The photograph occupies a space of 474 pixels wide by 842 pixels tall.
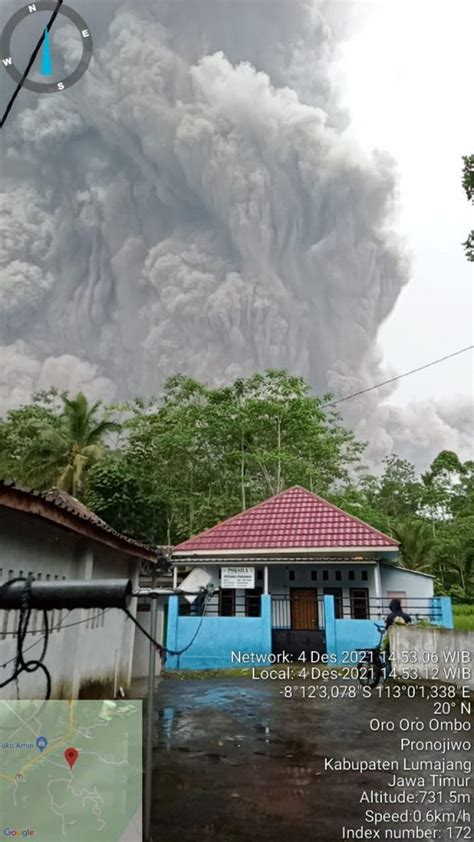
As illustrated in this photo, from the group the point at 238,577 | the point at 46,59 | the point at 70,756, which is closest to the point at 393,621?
the point at 238,577

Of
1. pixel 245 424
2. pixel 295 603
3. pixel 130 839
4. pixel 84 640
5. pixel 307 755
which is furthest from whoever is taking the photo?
pixel 245 424

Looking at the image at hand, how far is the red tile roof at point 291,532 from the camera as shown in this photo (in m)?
15.6

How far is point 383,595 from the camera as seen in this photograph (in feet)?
54.8

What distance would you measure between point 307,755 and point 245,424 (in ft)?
69.4

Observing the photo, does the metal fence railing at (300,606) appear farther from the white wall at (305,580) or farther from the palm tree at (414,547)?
the palm tree at (414,547)

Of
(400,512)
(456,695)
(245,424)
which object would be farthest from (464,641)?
(400,512)

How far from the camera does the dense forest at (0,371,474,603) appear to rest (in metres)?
24.2

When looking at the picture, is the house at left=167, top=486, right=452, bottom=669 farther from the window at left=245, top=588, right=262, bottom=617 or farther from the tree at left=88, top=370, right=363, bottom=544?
the tree at left=88, top=370, right=363, bottom=544

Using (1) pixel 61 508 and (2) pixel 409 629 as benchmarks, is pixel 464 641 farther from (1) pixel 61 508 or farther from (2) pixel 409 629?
(1) pixel 61 508

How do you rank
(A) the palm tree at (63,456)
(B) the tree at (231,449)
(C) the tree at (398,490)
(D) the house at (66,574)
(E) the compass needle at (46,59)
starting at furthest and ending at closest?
1. (C) the tree at (398,490)
2. (B) the tree at (231,449)
3. (A) the palm tree at (63,456)
4. (D) the house at (66,574)
5. (E) the compass needle at (46,59)

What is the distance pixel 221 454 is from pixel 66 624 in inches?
811

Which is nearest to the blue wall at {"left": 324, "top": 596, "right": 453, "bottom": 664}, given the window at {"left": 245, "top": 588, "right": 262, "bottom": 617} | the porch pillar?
the porch pillar

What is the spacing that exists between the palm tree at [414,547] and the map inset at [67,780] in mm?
22688
